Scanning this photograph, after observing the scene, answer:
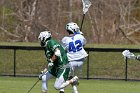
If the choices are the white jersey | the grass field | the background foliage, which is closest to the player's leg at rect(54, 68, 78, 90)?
the white jersey

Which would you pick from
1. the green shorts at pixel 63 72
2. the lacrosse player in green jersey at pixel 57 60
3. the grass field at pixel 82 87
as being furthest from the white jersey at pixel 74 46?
the grass field at pixel 82 87

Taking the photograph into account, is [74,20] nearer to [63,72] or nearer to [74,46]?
[74,46]

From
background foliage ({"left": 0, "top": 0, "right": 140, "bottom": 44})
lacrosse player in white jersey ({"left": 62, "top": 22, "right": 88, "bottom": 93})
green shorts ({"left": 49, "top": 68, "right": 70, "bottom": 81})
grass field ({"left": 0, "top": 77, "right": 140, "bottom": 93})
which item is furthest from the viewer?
background foliage ({"left": 0, "top": 0, "right": 140, "bottom": 44})

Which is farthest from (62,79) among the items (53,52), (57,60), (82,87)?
(82,87)

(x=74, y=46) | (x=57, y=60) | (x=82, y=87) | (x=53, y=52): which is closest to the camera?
(x=53, y=52)

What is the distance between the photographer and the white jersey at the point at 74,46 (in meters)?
15.8

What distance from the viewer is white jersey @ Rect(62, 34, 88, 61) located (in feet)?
51.9

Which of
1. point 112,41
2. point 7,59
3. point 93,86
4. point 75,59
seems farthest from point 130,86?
point 112,41

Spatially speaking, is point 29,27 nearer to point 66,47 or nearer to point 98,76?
point 98,76

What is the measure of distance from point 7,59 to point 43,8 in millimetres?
10211

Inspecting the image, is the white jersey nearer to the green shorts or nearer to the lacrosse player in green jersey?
the lacrosse player in green jersey

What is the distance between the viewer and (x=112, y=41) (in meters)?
35.6

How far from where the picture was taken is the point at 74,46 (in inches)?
624

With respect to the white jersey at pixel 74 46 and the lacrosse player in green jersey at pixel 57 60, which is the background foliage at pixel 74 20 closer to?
the white jersey at pixel 74 46
